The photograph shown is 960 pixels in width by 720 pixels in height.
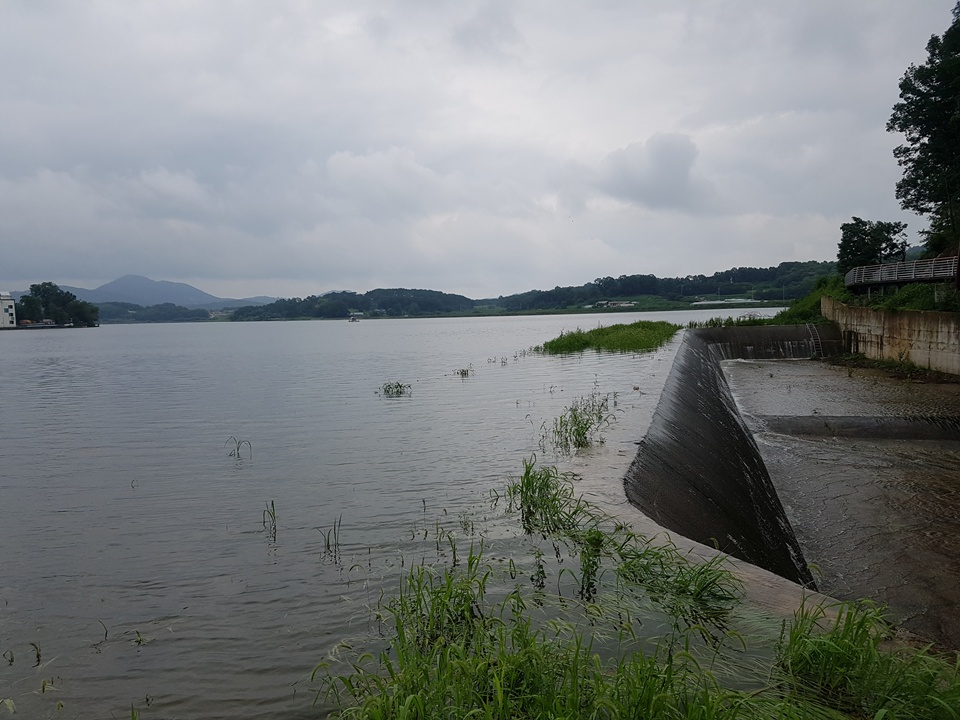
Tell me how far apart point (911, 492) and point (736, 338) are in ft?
82.1

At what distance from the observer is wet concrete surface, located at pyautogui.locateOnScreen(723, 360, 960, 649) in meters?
7.07

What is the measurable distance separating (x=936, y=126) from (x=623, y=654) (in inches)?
1756

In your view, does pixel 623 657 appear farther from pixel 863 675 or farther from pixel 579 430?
pixel 579 430

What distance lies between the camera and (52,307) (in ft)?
482

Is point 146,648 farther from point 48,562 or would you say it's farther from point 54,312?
point 54,312

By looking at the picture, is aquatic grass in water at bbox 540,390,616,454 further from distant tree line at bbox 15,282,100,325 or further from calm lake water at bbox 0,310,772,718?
distant tree line at bbox 15,282,100,325

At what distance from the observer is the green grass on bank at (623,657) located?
3340mm

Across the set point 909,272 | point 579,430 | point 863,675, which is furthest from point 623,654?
point 909,272

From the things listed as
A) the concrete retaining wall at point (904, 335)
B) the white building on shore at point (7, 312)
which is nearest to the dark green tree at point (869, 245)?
the concrete retaining wall at point (904, 335)

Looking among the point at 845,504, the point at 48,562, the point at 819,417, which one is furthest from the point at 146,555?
the point at 819,417

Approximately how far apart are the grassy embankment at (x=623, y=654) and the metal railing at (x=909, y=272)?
2690 cm

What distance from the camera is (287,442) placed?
1377 centimetres

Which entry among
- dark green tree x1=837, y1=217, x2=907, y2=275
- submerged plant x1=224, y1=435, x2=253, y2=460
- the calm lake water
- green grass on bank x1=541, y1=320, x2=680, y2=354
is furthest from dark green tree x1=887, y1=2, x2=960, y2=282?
submerged plant x1=224, y1=435, x2=253, y2=460

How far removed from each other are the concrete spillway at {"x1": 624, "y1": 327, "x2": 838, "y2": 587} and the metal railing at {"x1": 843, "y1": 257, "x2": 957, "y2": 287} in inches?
733
